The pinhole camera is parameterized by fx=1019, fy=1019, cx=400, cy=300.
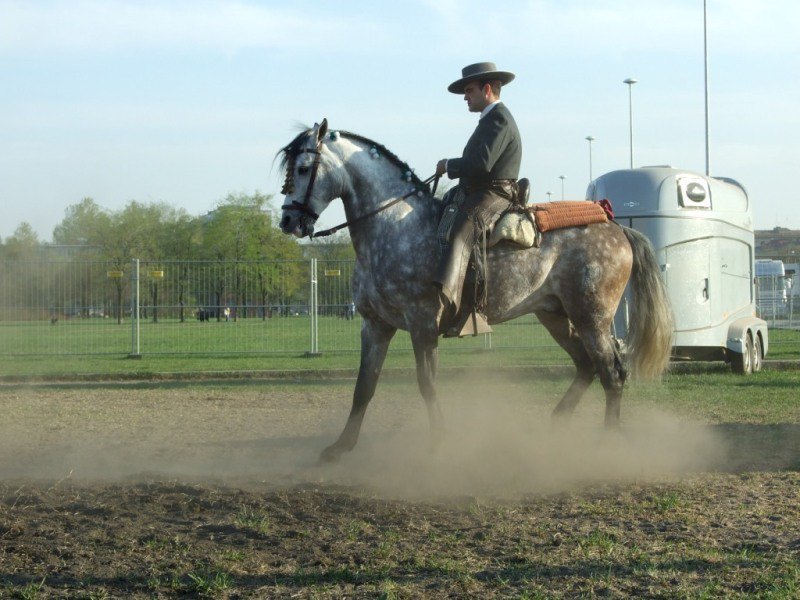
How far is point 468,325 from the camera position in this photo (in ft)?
27.4

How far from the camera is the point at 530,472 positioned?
787cm

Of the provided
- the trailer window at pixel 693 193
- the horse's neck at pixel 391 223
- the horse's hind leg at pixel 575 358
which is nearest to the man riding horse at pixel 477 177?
the horse's neck at pixel 391 223

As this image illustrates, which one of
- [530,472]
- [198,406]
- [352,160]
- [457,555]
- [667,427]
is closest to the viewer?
[457,555]

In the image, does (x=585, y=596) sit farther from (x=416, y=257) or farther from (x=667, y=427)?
(x=667, y=427)

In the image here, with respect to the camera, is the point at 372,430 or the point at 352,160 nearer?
the point at 352,160

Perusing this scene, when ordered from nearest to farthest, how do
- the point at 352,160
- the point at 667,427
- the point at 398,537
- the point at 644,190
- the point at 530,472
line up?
1. the point at 398,537
2. the point at 530,472
3. the point at 352,160
4. the point at 667,427
5. the point at 644,190

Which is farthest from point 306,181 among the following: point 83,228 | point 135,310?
point 83,228

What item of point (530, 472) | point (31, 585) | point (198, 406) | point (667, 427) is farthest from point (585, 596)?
point (198, 406)

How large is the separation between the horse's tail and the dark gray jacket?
1.89 m

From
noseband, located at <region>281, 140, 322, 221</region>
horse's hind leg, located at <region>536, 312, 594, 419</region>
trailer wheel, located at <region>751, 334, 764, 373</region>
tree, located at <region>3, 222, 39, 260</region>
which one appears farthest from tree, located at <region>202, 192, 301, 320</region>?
noseband, located at <region>281, 140, 322, 221</region>

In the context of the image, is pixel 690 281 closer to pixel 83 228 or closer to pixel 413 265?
pixel 413 265

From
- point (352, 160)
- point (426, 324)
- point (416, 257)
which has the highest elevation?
point (352, 160)

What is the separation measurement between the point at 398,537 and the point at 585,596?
4.53 ft

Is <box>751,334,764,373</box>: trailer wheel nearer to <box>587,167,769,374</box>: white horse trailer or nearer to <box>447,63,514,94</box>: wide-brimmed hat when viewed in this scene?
<box>587,167,769,374</box>: white horse trailer
